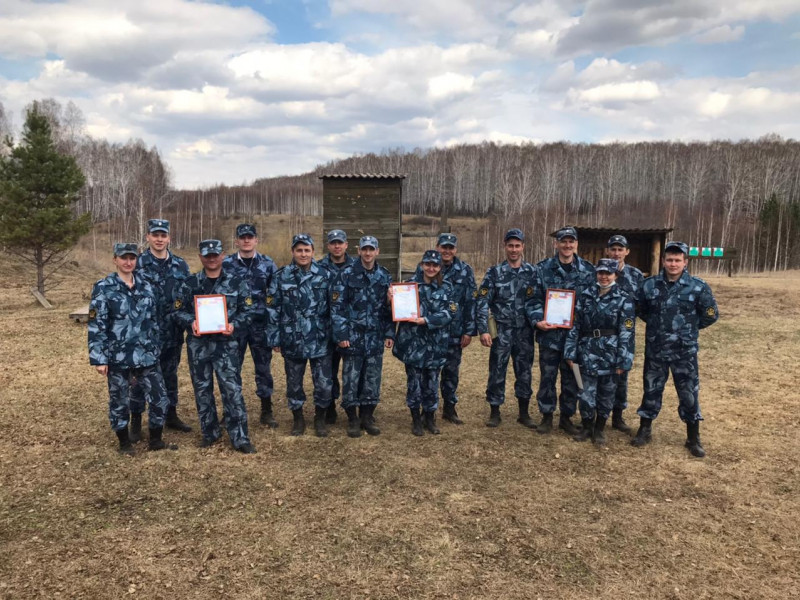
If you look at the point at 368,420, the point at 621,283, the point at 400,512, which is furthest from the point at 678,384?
the point at 368,420

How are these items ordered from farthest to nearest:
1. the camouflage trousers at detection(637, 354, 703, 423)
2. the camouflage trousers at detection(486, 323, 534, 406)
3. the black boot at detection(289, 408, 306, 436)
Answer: the camouflage trousers at detection(486, 323, 534, 406) < the black boot at detection(289, 408, 306, 436) < the camouflage trousers at detection(637, 354, 703, 423)

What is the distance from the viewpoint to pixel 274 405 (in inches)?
265

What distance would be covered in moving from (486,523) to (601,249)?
1096cm

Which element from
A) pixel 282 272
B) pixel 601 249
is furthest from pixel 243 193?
pixel 282 272

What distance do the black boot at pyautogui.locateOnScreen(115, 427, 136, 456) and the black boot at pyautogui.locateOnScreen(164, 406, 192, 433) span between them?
676 millimetres

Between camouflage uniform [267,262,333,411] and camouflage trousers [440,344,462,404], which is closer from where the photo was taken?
camouflage uniform [267,262,333,411]

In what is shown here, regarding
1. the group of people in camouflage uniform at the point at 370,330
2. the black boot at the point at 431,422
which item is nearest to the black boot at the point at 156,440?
the group of people in camouflage uniform at the point at 370,330

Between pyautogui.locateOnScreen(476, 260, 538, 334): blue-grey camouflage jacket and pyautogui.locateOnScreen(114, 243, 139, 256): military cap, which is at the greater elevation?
pyautogui.locateOnScreen(114, 243, 139, 256): military cap

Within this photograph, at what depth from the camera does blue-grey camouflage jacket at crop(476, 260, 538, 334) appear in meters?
5.75

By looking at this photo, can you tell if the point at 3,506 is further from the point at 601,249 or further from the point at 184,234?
the point at 184,234

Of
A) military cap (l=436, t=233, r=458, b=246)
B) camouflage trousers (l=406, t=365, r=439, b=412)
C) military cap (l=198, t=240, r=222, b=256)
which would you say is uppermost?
military cap (l=436, t=233, r=458, b=246)

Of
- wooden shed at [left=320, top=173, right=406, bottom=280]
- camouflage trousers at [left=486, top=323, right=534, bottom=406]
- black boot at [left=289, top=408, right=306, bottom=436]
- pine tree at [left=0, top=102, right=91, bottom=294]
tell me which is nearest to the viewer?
black boot at [left=289, top=408, right=306, bottom=436]

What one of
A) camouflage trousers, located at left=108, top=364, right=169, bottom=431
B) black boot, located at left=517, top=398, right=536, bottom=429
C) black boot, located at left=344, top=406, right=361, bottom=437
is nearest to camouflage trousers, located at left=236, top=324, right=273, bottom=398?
camouflage trousers, located at left=108, top=364, right=169, bottom=431

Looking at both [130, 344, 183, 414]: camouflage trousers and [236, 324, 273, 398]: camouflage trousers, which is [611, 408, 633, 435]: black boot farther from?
[130, 344, 183, 414]: camouflage trousers
